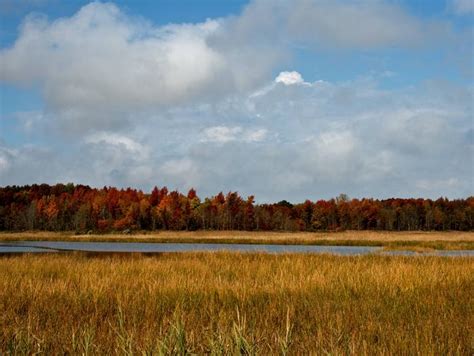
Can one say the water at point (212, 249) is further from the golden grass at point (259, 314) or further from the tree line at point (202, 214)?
the tree line at point (202, 214)

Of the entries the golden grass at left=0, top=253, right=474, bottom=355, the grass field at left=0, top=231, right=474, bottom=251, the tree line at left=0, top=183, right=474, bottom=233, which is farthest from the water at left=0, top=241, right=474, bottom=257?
the tree line at left=0, top=183, right=474, bottom=233

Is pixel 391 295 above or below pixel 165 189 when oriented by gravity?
below

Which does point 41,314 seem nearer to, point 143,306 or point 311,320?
point 143,306

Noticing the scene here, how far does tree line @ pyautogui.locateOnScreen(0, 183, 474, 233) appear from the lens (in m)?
111

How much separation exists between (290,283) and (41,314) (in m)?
6.02

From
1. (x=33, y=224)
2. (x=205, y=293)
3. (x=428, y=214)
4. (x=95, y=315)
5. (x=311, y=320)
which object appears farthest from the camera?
(x=428, y=214)

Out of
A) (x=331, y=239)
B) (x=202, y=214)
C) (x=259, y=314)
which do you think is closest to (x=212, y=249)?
(x=259, y=314)

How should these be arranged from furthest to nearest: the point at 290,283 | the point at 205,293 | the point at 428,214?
the point at 428,214 → the point at 290,283 → the point at 205,293

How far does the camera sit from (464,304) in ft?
33.1

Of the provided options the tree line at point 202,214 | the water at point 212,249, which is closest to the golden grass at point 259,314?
the water at point 212,249

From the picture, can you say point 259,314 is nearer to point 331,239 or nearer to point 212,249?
point 212,249

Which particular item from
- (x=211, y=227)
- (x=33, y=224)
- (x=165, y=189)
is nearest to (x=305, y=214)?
(x=211, y=227)

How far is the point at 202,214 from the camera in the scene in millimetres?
113562

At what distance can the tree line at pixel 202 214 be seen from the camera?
111000 millimetres
